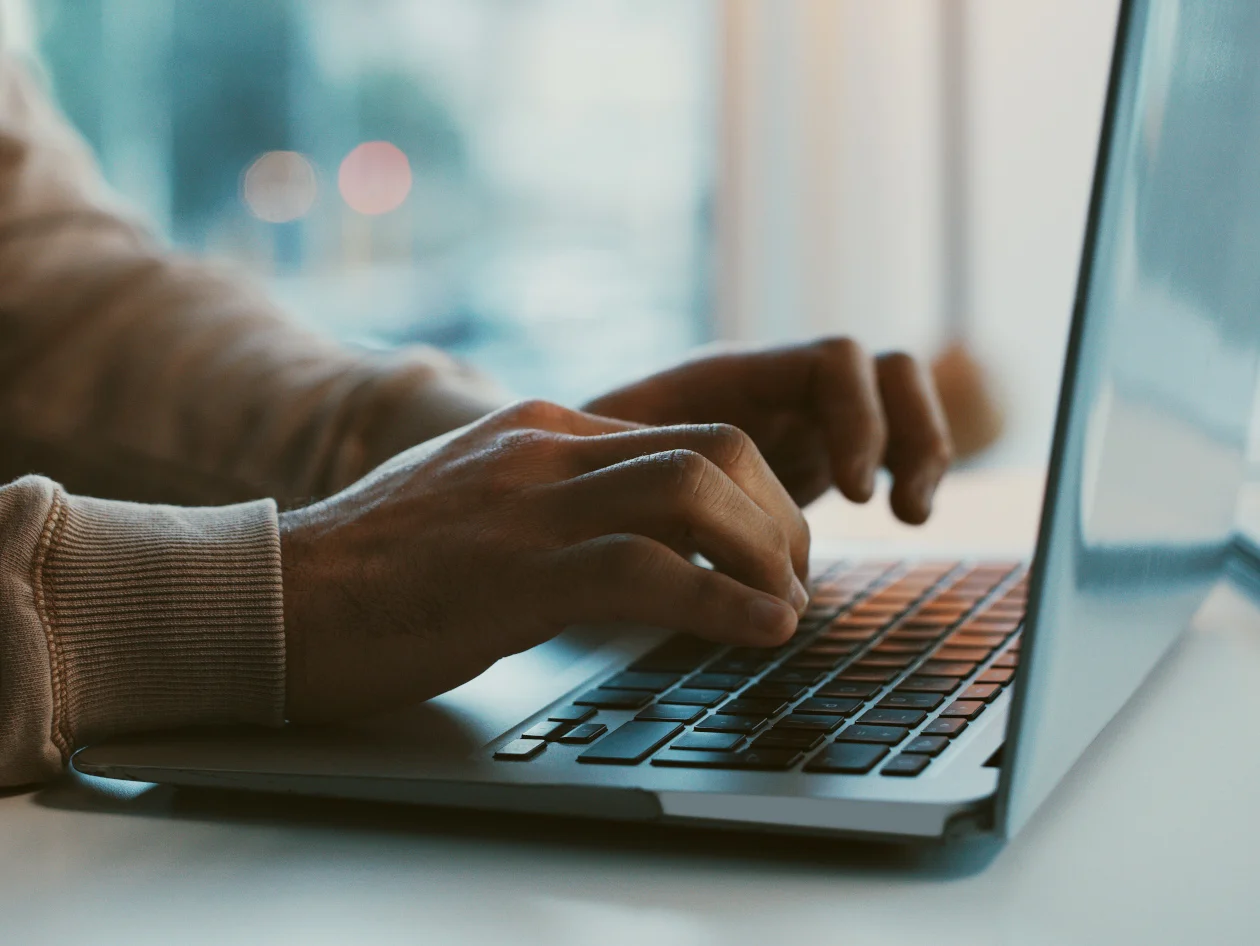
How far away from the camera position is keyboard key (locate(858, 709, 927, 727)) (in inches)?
16.7

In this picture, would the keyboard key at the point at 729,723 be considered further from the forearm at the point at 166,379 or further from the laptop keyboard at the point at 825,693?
the forearm at the point at 166,379

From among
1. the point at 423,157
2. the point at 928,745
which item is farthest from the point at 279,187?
the point at 928,745

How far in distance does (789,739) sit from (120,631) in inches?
9.3

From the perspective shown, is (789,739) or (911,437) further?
(911,437)

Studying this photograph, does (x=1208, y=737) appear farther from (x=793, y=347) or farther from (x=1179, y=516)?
(x=793, y=347)

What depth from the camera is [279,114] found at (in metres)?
3.46

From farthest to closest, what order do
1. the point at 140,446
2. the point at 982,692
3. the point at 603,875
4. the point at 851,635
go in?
the point at 140,446 → the point at 851,635 → the point at 982,692 → the point at 603,875

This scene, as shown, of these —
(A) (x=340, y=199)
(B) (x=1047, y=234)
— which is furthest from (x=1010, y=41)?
(A) (x=340, y=199)

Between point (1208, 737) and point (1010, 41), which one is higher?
point (1010, 41)

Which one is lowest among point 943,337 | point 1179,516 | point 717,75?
point 943,337

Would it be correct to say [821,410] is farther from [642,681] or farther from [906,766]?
[906,766]

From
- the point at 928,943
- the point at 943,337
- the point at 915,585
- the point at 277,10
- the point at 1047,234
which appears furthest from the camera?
the point at 277,10

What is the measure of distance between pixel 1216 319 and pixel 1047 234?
2085 millimetres

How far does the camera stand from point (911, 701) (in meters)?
0.46
